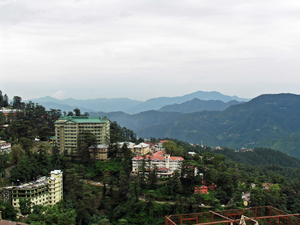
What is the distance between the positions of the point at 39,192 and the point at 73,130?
1284 cm

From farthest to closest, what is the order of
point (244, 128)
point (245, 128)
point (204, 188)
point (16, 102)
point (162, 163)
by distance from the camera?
point (244, 128) → point (245, 128) → point (16, 102) → point (162, 163) → point (204, 188)

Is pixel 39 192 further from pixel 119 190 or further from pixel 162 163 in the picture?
pixel 162 163

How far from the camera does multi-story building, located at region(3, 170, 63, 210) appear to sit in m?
22.4

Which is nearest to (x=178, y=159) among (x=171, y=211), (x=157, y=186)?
(x=157, y=186)

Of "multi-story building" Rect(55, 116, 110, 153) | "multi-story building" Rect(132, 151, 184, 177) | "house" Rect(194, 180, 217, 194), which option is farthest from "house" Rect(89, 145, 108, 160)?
"house" Rect(194, 180, 217, 194)

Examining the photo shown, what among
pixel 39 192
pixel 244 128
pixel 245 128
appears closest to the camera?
pixel 39 192

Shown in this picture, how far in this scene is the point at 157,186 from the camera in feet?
98.0

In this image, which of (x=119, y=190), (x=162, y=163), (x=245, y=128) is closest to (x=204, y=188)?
(x=162, y=163)

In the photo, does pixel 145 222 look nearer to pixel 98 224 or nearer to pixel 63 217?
pixel 98 224

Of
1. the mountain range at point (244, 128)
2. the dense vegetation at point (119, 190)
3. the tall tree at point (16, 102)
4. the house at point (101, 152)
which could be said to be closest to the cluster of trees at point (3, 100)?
the tall tree at point (16, 102)

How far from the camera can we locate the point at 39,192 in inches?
923

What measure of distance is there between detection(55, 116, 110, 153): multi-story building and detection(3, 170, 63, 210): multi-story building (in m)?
9.23

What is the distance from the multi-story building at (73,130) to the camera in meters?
35.2

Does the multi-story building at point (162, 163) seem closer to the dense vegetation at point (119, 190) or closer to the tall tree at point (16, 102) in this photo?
the dense vegetation at point (119, 190)
